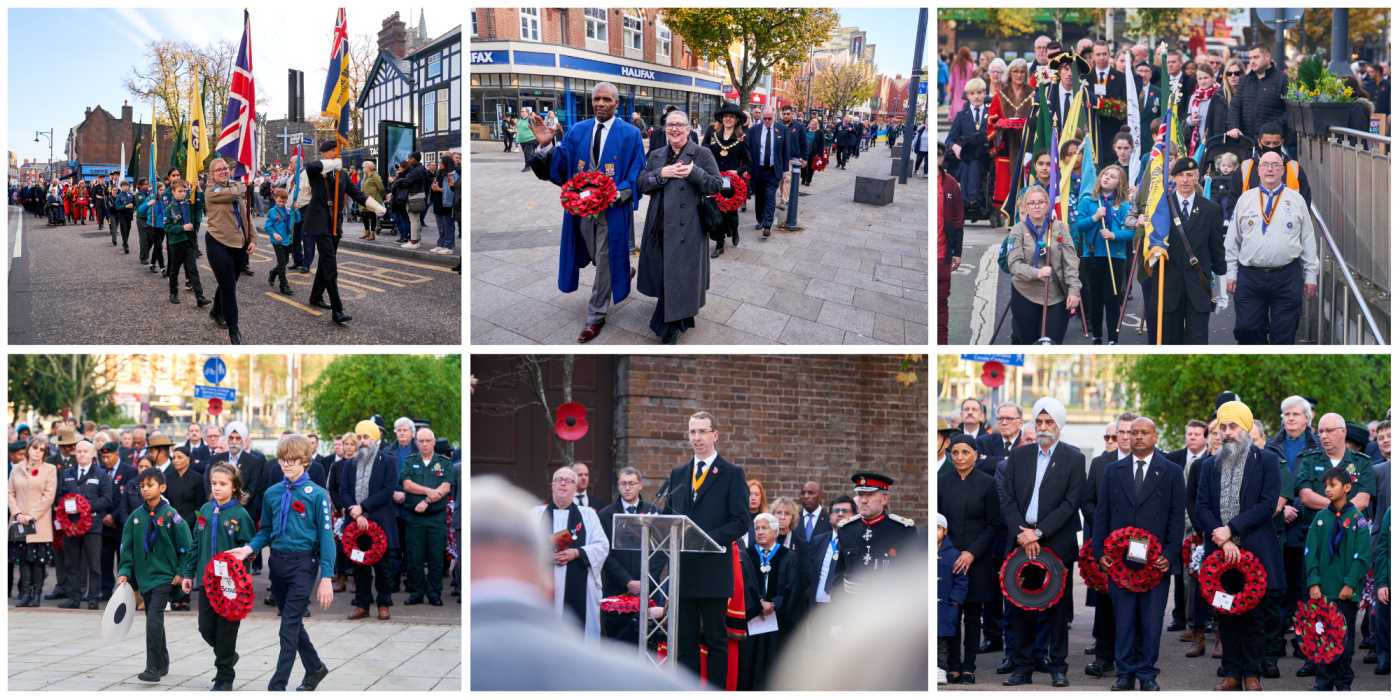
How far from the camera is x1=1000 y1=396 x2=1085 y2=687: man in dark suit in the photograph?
22.0 feet

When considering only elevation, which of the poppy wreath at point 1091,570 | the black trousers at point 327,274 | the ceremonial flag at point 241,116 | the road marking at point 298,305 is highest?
the ceremonial flag at point 241,116

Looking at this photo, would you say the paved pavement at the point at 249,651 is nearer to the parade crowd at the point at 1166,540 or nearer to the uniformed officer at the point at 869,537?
the uniformed officer at the point at 869,537

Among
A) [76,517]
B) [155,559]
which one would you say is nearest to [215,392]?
[76,517]

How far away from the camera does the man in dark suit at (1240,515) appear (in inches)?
249

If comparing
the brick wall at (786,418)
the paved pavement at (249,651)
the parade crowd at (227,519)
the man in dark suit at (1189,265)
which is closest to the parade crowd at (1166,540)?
the man in dark suit at (1189,265)

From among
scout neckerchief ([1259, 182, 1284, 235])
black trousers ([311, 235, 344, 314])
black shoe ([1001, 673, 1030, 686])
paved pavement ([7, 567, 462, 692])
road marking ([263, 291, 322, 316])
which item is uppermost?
scout neckerchief ([1259, 182, 1284, 235])

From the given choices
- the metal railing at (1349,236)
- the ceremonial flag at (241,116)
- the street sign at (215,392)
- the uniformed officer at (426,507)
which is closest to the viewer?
the metal railing at (1349,236)

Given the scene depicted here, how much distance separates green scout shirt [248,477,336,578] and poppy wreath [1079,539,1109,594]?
3.95 m

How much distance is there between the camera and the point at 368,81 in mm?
7656

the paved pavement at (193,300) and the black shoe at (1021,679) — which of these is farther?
the paved pavement at (193,300)

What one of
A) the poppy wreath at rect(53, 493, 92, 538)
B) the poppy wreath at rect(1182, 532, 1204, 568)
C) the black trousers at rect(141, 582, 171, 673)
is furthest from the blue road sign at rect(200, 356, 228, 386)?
the poppy wreath at rect(1182, 532, 1204, 568)

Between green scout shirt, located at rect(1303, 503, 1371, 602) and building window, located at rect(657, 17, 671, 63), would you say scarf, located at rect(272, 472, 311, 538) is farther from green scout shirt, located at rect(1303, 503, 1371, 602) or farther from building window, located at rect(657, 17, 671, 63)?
green scout shirt, located at rect(1303, 503, 1371, 602)

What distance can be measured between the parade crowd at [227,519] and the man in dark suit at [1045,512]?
363 centimetres

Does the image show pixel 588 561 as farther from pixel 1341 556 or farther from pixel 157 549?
pixel 1341 556
